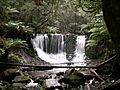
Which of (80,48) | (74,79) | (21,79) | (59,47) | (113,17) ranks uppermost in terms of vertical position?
(113,17)

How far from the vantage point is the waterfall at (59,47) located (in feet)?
52.9

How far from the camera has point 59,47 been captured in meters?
17.5

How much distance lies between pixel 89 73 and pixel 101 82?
3.92 feet

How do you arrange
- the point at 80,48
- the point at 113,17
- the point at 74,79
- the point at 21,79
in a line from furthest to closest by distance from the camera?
1. the point at 80,48
2. the point at 74,79
3. the point at 21,79
4. the point at 113,17

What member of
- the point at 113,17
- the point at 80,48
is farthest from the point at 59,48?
the point at 113,17

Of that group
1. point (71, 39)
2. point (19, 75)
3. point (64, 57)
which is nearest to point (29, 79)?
point (19, 75)

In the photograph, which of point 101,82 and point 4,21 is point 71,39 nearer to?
point 4,21

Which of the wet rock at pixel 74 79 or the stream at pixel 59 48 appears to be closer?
the wet rock at pixel 74 79

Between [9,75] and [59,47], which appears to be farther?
[59,47]

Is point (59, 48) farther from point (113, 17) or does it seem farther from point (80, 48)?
point (113, 17)

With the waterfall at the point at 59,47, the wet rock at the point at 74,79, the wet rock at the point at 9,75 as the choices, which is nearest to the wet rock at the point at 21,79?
the wet rock at the point at 9,75

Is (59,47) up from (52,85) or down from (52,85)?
down

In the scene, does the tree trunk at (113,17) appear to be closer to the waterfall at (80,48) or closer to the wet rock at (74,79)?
the wet rock at (74,79)

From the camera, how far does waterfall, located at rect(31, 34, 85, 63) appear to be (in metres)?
16.1
